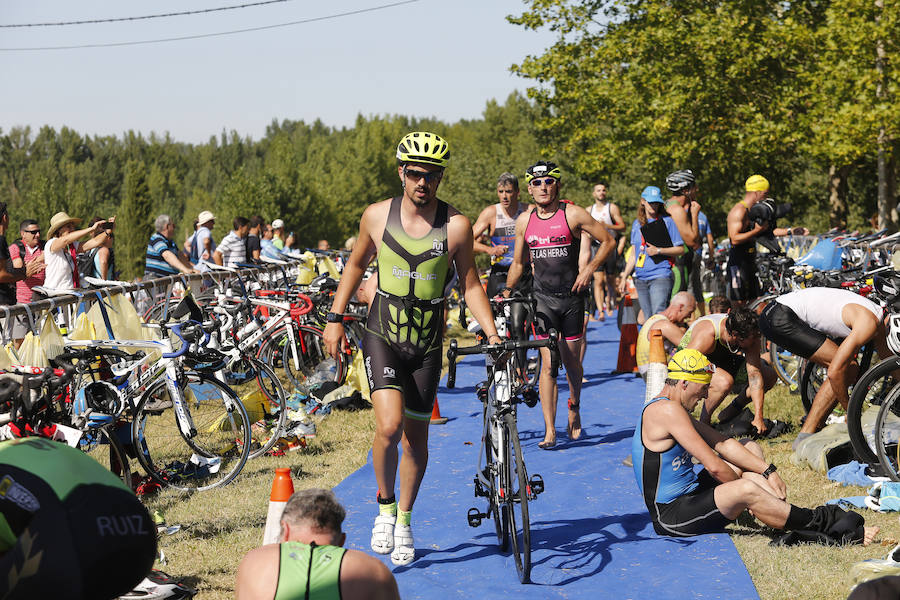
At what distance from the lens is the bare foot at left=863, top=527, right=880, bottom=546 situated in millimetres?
5512

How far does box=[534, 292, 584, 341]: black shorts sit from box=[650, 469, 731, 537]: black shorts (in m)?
2.78

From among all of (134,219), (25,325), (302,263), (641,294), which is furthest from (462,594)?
(134,219)

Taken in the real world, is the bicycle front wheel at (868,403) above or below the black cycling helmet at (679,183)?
below

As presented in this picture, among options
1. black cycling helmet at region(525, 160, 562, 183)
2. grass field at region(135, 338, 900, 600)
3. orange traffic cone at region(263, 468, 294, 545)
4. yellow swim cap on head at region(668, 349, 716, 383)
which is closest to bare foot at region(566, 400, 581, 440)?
grass field at region(135, 338, 900, 600)

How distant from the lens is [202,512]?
21.5 ft

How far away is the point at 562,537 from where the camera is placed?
5973 millimetres

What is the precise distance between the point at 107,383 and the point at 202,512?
1049 millimetres

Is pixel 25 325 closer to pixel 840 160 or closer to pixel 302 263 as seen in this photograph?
pixel 302 263

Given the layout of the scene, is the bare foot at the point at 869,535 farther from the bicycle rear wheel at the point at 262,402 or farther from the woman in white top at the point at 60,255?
the woman in white top at the point at 60,255

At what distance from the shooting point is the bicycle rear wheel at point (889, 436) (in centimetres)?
631

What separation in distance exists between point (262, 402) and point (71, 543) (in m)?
6.16

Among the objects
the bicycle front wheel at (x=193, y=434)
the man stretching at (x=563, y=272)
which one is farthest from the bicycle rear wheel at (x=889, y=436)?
the bicycle front wheel at (x=193, y=434)

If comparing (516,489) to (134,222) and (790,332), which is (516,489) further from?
(134,222)

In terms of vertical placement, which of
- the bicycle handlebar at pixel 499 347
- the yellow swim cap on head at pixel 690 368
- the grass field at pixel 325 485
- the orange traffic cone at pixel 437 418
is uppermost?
the bicycle handlebar at pixel 499 347
